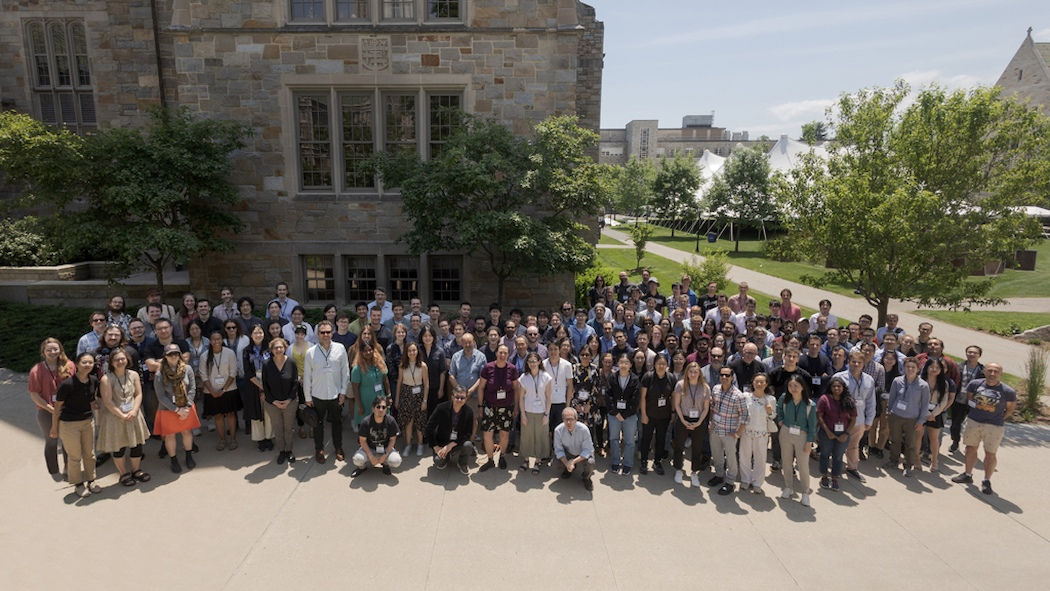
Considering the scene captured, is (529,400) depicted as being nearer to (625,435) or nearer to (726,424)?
(625,435)

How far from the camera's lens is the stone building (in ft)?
456

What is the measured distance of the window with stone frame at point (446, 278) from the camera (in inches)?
558

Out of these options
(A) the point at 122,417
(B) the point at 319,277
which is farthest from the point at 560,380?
(B) the point at 319,277

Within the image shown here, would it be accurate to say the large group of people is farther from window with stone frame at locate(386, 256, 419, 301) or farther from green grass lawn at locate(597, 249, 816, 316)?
green grass lawn at locate(597, 249, 816, 316)

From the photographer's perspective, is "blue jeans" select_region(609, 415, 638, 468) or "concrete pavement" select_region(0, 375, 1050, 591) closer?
"concrete pavement" select_region(0, 375, 1050, 591)

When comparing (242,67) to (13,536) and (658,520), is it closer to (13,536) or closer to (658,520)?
(13,536)

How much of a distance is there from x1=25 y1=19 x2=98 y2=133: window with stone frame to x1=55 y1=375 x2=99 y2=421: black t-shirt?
1397 centimetres

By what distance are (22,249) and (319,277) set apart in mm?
8765

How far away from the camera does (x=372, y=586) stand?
5.30 meters

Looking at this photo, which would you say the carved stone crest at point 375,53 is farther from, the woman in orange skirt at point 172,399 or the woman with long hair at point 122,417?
the woman with long hair at point 122,417

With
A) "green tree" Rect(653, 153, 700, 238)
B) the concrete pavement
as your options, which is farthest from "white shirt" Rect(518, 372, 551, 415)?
"green tree" Rect(653, 153, 700, 238)

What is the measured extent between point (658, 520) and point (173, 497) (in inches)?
231

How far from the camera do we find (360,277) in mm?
14281

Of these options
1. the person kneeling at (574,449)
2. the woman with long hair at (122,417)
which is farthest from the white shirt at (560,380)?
the woman with long hair at (122,417)
